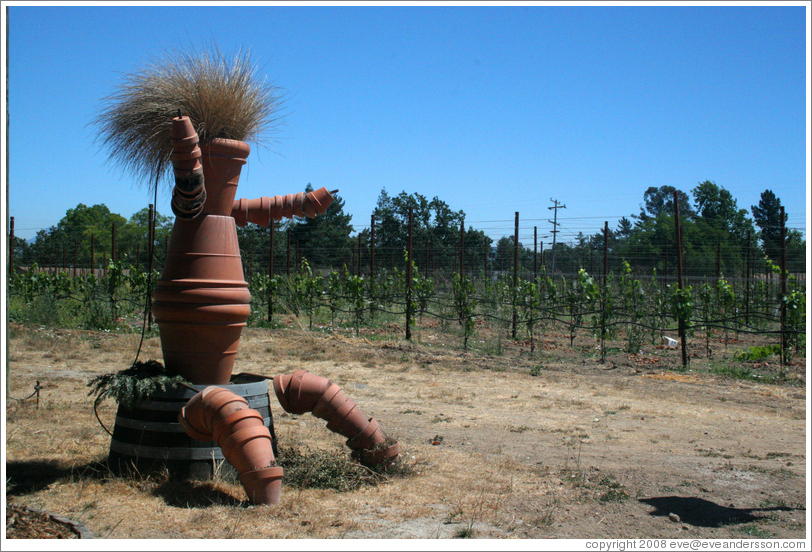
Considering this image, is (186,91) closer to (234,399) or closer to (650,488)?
(234,399)

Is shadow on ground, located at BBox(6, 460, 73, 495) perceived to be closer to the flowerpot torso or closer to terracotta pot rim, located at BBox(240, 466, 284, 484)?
the flowerpot torso

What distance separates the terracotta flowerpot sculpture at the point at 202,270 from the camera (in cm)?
383

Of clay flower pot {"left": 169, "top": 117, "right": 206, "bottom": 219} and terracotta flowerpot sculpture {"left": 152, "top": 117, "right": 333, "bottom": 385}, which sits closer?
clay flower pot {"left": 169, "top": 117, "right": 206, "bottom": 219}

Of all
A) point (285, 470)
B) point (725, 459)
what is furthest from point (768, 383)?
point (285, 470)

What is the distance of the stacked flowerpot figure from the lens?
3736 millimetres

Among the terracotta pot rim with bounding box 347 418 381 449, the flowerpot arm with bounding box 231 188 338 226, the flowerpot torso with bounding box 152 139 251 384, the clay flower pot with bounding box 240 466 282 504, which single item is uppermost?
the flowerpot arm with bounding box 231 188 338 226

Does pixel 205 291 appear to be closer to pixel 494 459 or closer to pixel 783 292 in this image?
pixel 494 459

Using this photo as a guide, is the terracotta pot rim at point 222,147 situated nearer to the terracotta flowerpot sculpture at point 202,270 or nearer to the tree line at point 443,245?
the terracotta flowerpot sculpture at point 202,270

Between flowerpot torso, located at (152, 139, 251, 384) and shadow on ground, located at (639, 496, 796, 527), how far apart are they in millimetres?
2865

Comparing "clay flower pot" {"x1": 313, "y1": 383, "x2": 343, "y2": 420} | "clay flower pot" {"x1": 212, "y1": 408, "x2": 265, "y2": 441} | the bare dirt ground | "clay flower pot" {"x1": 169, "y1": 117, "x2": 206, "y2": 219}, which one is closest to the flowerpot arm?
"clay flower pot" {"x1": 169, "y1": 117, "x2": 206, "y2": 219}

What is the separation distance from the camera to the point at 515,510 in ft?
11.8

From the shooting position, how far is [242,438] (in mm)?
3465

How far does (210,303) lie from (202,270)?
0.23m

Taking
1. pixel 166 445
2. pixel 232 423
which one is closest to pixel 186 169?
pixel 232 423
